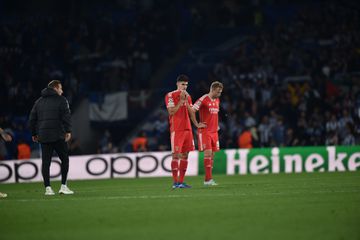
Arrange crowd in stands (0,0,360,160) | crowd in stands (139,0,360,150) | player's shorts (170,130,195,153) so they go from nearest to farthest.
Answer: player's shorts (170,130,195,153) < crowd in stands (139,0,360,150) < crowd in stands (0,0,360,160)

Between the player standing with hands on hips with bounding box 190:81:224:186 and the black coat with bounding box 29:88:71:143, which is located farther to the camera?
the player standing with hands on hips with bounding box 190:81:224:186

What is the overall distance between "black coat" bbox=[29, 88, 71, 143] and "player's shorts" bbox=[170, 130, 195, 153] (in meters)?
2.24

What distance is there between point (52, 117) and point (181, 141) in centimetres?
258

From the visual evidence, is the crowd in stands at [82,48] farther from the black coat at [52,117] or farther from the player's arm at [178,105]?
the black coat at [52,117]

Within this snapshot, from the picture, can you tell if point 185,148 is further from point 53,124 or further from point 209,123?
point 53,124

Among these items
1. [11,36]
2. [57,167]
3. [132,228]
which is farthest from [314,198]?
[11,36]

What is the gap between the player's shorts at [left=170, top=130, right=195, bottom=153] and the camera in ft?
51.8

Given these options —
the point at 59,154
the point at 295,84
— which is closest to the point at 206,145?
the point at 59,154

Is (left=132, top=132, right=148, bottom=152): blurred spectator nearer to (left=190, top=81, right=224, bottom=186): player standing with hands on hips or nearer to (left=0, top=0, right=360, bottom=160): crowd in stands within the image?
(left=0, top=0, right=360, bottom=160): crowd in stands

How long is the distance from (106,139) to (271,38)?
7.76 meters

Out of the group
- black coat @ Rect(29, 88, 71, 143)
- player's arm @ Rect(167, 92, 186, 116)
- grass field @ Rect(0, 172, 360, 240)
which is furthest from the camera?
player's arm @ Rect(167, 92, 186, 116)

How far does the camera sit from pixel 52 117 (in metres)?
14.5

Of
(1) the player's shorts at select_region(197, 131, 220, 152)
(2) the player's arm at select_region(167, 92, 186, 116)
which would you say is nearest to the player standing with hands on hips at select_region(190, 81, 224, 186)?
(1) the player's shorts at select_region(197, 131, 220, 152)

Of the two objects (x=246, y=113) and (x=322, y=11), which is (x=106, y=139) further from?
(x=322, y=11)
